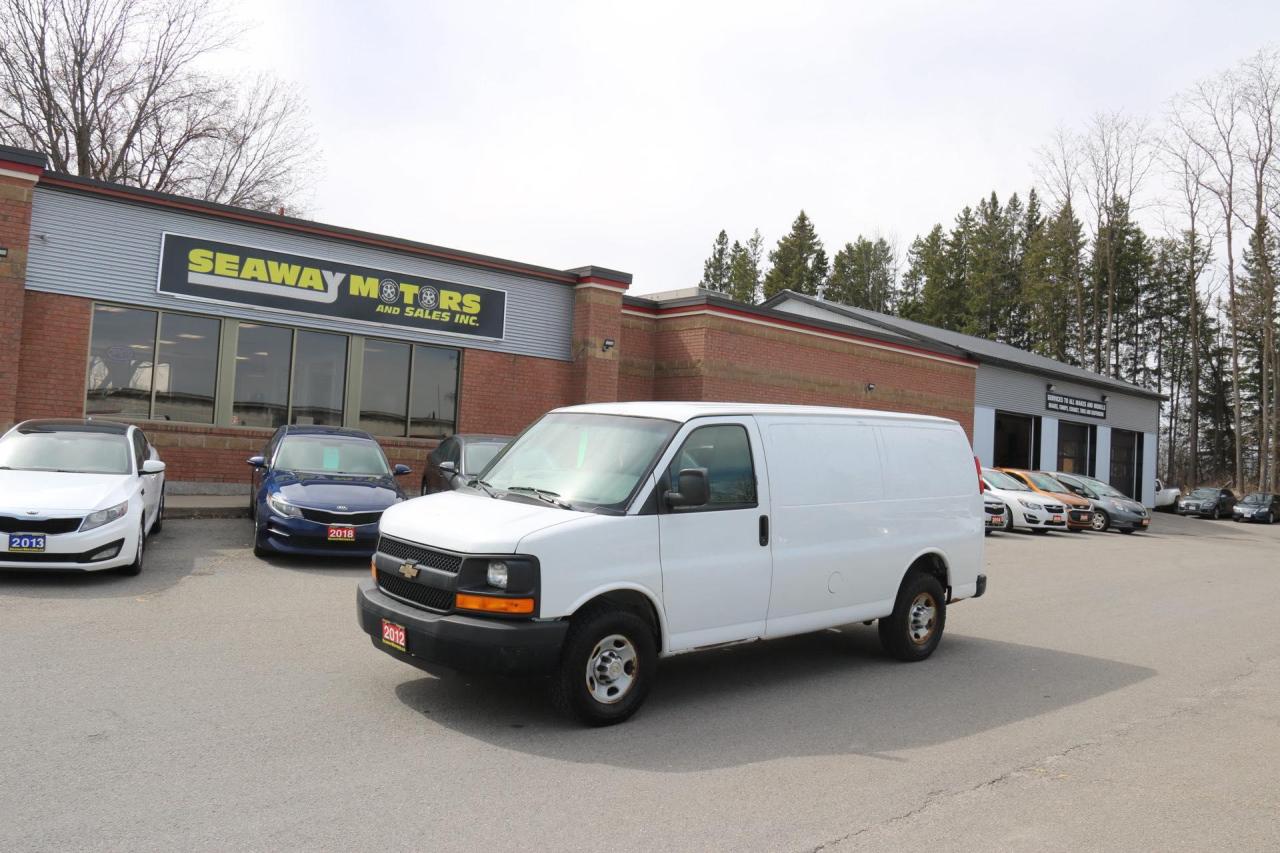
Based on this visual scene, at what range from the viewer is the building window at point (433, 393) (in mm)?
19406

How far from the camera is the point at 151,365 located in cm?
1619

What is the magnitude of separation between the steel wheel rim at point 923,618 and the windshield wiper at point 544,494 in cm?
335

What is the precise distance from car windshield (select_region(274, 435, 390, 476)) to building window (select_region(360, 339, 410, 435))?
612 cm

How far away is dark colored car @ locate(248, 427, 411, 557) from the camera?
10523mm

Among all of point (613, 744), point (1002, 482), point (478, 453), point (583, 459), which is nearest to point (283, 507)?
point (478, 453)

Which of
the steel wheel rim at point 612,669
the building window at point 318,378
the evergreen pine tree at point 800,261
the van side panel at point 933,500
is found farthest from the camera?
the evergreen pine tree at point 800,261

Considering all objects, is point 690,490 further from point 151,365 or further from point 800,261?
point 800,261

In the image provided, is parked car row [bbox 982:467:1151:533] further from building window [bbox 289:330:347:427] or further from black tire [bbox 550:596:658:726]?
black tire [bbox 550:596:658:726]

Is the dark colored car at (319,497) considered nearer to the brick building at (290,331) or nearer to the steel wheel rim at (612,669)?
the brick building at (290,331)

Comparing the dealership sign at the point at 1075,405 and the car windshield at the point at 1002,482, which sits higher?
the dealership sign at the point at 1075,405

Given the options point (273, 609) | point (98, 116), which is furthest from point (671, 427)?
point (98, 116)

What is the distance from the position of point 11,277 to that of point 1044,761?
1594 cm

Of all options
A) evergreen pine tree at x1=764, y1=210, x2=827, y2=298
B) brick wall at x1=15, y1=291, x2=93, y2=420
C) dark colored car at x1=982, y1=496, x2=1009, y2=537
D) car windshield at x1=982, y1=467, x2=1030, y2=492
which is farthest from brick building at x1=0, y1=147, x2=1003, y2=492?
evergreen pine tree at x1=764, y1=210, x2=827, y2=298

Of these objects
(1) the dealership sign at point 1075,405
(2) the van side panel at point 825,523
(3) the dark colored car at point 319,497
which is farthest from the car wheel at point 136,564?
(1) the dealership sign at point 1075,405
